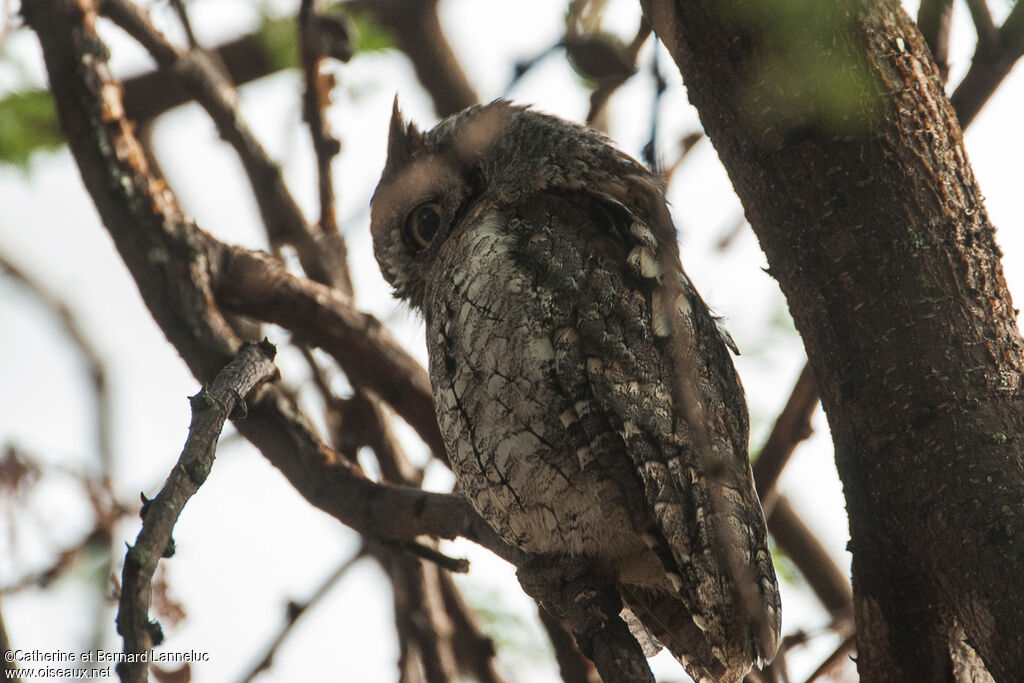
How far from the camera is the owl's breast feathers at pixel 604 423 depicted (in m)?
1.67

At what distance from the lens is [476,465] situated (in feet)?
6.13

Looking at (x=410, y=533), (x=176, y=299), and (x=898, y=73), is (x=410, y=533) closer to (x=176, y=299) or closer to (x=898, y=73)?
(x=176, y=299)

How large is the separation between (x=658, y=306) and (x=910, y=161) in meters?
0.51

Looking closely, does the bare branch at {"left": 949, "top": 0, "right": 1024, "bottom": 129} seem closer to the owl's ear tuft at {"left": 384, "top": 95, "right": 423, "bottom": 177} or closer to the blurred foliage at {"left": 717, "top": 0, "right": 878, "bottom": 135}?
the blurred foliage at {"left": 717, "top": 0, "right": 878, "bottom": 135}

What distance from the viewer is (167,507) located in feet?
3.92

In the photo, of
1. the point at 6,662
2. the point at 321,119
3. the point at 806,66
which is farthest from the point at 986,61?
the point at 6,662

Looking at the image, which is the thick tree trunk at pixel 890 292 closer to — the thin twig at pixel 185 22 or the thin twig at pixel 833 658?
the thin twig at pixel 833 658

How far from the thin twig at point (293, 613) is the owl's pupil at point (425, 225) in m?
0.83

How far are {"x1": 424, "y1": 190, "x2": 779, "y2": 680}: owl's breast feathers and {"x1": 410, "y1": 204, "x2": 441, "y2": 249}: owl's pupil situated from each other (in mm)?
445

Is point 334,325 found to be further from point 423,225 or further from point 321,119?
point 321,119

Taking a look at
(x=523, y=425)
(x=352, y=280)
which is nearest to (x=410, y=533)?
(x=523, y=425)

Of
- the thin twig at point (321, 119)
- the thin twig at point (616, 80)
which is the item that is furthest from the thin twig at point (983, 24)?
the thin twig at point (321, 119)

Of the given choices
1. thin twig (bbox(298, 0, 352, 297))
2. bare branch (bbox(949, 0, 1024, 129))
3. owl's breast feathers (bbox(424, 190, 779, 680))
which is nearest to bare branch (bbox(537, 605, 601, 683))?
owl's breast feathers (bbox(424, 190, 779, 680))

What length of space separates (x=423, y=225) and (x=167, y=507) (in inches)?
53.3
